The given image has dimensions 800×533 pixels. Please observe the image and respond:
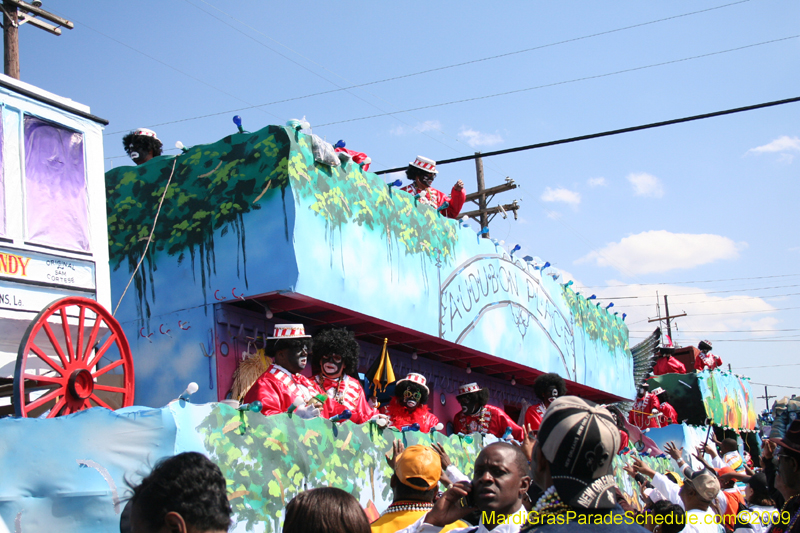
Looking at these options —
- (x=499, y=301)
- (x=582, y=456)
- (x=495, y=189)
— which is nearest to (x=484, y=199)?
(x=495, y=189)

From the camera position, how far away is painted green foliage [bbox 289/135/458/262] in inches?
301

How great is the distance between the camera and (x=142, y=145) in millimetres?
8859

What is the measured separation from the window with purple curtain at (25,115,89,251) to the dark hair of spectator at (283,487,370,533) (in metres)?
4.20

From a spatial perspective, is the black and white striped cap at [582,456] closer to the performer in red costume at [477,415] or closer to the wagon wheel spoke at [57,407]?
Result: the wagon wheel spoke at [57,407]

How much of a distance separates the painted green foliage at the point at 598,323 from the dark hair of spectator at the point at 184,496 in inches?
483

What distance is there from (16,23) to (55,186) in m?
4.34

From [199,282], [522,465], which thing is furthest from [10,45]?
[522,465]

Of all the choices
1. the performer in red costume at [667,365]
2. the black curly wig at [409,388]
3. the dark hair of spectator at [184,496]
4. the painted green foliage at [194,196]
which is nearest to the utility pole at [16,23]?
the painted green foliage at [194,196]

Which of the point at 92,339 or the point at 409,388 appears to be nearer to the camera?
the point at 92,339

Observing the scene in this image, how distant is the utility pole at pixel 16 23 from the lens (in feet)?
29.8

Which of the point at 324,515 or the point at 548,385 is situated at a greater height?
the point at 324,515

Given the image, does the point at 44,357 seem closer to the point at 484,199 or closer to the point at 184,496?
the point at 184,496

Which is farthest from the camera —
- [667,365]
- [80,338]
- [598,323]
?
[667,365]

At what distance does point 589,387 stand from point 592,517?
42.0 feet
